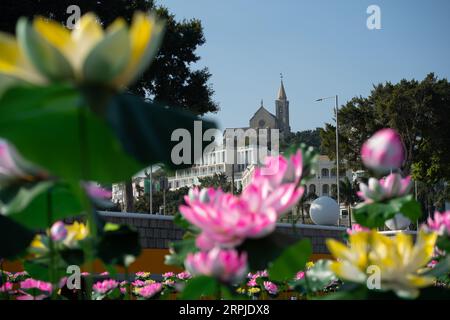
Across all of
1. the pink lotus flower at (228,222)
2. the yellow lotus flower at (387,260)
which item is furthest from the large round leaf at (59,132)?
the yellow lotus flower at (387,260)

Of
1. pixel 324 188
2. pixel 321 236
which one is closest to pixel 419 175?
pixel 321 236

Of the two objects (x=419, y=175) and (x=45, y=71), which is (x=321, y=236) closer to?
(x=45, y=71)

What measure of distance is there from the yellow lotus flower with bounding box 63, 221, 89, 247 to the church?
444 feet

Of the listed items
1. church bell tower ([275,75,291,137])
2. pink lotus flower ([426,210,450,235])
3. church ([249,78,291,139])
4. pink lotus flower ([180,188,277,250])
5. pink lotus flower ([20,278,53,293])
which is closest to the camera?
pink lotus flower ([180,188,277,250])

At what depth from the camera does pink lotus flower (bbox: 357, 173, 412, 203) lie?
6.45 feet

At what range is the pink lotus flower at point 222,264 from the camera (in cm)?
135

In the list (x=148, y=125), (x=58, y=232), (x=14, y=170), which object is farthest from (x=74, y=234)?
(x=148, y=125)

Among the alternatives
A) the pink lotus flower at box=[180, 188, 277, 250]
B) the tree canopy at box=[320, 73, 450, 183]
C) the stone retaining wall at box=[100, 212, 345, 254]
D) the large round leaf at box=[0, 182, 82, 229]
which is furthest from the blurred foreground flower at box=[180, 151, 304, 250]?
the tree canopy at box=[320, 73, 450, 183]

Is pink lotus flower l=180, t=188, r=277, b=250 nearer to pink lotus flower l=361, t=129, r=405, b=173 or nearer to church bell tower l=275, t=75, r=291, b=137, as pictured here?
pink lotus flower l=361, t=129, r=405, b=173

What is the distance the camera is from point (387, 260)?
137 centimetres

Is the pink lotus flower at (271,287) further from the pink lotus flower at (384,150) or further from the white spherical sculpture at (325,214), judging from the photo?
the white spherical sculpture at (325,214)

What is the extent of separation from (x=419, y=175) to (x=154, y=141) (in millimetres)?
44288

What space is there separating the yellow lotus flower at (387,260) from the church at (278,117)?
13575 centimetres

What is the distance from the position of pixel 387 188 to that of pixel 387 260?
0.65m
